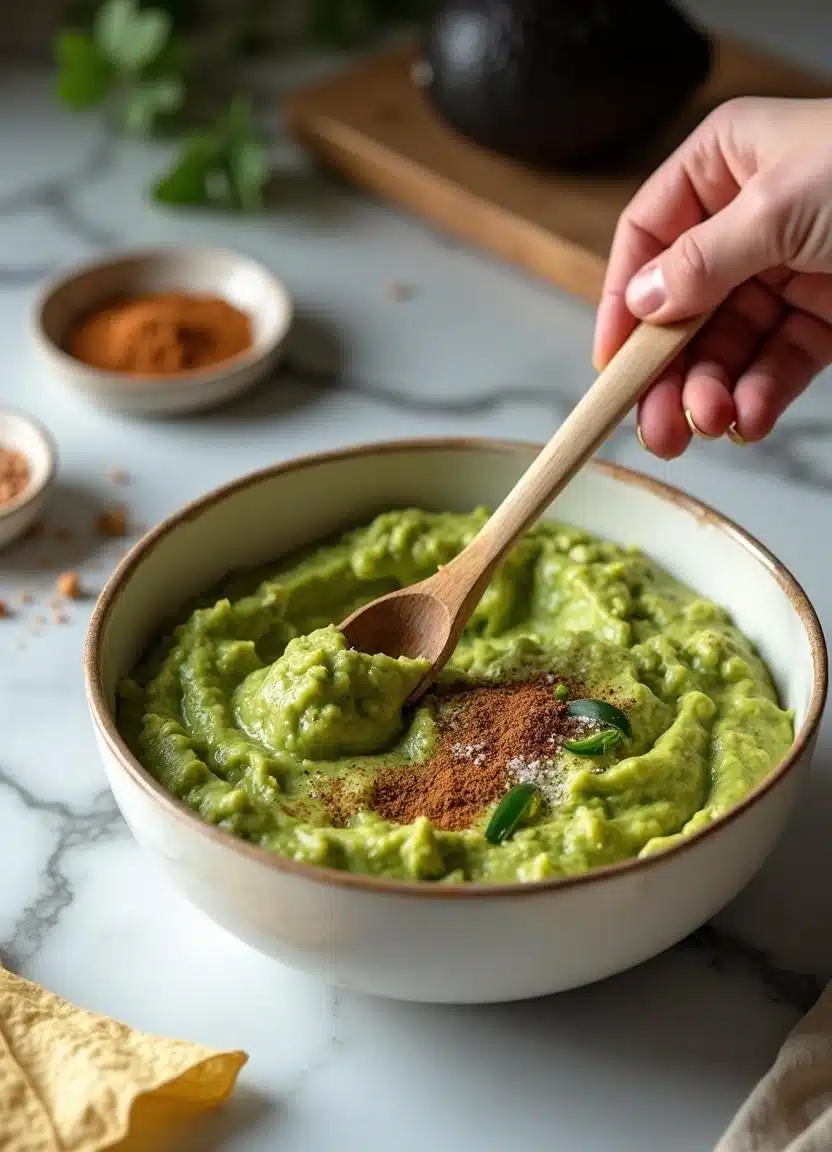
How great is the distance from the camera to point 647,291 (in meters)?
1.70

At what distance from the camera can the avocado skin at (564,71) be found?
95.0 inches

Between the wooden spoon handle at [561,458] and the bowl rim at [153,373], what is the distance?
77 cm

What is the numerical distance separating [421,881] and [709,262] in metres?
0.77

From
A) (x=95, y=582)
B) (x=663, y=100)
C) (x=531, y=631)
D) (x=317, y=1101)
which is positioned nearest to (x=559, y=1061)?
(x=317, y=1101)

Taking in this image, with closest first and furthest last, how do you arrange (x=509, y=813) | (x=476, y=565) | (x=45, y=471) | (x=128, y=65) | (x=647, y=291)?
(x=509, y=813) < (x=476, y=565) < (x=647, y=291) < (x=45, y=471) < (x=128, y=65)

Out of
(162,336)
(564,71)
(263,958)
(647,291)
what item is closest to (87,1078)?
(263,958)

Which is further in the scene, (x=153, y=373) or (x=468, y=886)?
(x=153, y=373)

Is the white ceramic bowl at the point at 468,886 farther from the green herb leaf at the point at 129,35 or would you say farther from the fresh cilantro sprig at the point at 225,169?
the green herb leaf at the point at 129,35

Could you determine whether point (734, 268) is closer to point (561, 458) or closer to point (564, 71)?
point (561, 458)

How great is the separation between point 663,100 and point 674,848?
1.65 meters

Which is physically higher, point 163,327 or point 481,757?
point 481,757

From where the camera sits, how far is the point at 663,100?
2.52 m

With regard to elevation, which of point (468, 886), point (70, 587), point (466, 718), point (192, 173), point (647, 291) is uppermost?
point (647, 291)

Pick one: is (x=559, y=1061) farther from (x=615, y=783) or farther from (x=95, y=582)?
(x=95, y=582)
